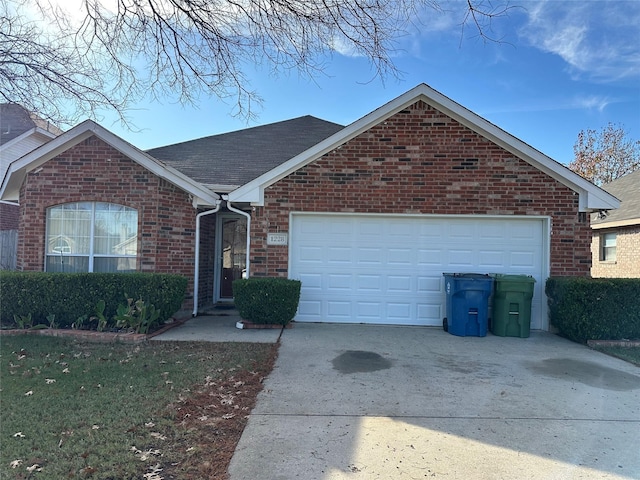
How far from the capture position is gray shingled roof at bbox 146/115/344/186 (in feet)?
33.7

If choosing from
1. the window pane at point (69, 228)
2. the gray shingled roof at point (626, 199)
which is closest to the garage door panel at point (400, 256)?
the window pane at point (69, 228)

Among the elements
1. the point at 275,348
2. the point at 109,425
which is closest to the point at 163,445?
the point at 109,425

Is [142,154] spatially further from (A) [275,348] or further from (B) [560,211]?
(B) [560,211]

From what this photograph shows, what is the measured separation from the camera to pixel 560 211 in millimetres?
8148

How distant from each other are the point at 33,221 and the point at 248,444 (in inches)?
308

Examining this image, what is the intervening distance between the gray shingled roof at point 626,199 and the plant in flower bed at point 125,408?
12.4 meters

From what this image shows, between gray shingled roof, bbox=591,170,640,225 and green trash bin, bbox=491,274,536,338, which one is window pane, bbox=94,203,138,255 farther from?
gray shingled roof, bbox=591,170,640,225

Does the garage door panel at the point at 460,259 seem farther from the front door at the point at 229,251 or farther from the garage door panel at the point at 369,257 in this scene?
the front door at the point at 229,251

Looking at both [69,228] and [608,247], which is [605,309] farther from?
[69,228]

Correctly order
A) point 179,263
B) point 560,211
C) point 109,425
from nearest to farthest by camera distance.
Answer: point 109,425 → point 560,211 → point 179,263

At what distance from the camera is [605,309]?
23.0 ft

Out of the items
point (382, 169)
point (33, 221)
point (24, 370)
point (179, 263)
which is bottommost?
point (24, 370)

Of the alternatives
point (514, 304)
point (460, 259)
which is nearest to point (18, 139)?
point (460, 259)

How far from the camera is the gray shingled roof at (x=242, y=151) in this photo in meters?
10.3
